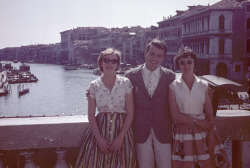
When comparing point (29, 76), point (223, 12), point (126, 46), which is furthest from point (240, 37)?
point (126, 46)

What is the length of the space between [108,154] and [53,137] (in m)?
0.36

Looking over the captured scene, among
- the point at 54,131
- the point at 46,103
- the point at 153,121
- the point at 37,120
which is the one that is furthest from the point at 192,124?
the point at 46,103

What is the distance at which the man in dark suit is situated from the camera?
2.10 m

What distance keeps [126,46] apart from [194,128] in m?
62.6

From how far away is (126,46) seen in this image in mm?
64188

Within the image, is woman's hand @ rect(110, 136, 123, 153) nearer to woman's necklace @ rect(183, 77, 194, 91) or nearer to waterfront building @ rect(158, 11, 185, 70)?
woman's necklace @ rect(183, 77, 194, 91)

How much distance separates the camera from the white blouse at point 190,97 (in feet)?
6.76

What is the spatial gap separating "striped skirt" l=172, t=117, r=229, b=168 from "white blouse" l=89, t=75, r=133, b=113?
40 cm

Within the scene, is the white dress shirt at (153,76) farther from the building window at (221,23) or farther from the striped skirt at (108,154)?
the building window at (221,23)

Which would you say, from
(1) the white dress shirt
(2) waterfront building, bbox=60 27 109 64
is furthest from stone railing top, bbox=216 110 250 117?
(2) waterfront building, bbox=60 27 109 64

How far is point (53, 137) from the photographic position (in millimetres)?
2031

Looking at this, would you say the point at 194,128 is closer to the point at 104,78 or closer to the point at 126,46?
the point at 104,78

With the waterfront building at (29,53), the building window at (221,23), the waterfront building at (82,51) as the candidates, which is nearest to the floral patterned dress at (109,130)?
the building window at (221,23)

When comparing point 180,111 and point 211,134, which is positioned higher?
point 180,111
